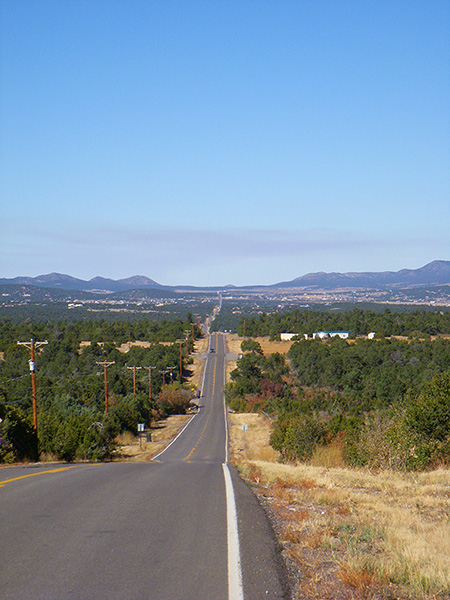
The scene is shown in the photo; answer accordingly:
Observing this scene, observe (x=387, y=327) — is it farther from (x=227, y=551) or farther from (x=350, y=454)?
(x=227, y=551)

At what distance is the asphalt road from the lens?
5.02 m

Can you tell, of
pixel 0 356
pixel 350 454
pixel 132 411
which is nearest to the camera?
pixel 350 454

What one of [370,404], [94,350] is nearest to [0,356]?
[94,350]

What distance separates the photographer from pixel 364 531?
23.4ft

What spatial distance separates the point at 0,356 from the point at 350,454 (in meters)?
89.3

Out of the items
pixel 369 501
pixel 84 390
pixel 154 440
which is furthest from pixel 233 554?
pixel 84 390

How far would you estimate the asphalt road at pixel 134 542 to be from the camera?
5.02 m

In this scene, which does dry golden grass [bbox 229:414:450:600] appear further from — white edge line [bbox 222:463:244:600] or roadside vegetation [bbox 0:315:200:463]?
roadside vegetation [bbox 0:315:200:463]

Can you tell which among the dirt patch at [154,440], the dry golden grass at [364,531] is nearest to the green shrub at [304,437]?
the dry golden grass at [364,531]

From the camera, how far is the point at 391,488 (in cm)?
1118

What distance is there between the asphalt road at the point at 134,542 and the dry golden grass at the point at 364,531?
0.46m

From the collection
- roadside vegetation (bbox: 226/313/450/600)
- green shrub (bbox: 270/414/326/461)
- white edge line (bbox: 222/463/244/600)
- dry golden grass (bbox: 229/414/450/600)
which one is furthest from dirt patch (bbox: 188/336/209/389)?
white edge line (bbox: 222/463/244/600)

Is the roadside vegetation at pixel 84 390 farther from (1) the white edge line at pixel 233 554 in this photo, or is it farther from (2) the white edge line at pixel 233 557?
(2) the white edge line at pixel 233 557

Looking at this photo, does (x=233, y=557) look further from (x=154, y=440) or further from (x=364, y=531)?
(x=154, y=440)
